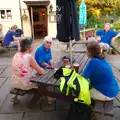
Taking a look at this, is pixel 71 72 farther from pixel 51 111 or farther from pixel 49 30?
pixel 49 30

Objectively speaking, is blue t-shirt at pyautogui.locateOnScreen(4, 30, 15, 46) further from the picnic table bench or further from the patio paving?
the picnic table bench

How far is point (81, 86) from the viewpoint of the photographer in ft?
9.30

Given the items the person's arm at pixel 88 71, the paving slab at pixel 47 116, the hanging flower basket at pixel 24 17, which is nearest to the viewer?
the person's arm at pixel 88 71

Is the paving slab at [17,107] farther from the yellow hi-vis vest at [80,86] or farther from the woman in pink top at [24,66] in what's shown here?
the yellow hi-vis vest at [80,86]

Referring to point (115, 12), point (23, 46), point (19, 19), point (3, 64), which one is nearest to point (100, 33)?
point (3, 64)

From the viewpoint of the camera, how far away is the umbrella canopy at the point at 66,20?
152 inches

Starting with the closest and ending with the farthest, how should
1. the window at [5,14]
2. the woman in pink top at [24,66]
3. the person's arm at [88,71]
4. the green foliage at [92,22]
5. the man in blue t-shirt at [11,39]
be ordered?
the person's arm at [88,71]
the woman in pink top at [24,66]
the man in blue t-shirt at [11,39]
the window at [5,14]
the green foliage at [92,22]

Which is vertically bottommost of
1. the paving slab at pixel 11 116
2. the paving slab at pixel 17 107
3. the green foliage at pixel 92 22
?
the paving slab at pixel 11 116

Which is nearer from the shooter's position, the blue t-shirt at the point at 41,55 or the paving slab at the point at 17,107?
the paving slab at the point at 17,107

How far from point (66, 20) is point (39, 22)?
32.4ft

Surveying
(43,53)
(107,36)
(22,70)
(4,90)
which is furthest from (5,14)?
(22,70)

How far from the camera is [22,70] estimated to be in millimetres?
3484

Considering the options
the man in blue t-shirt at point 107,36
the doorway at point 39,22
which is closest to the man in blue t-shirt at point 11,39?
the man in blue t-shirt at point 107,36

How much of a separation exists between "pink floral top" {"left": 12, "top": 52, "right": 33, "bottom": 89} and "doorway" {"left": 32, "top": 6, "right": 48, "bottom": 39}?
9870 millimetres
